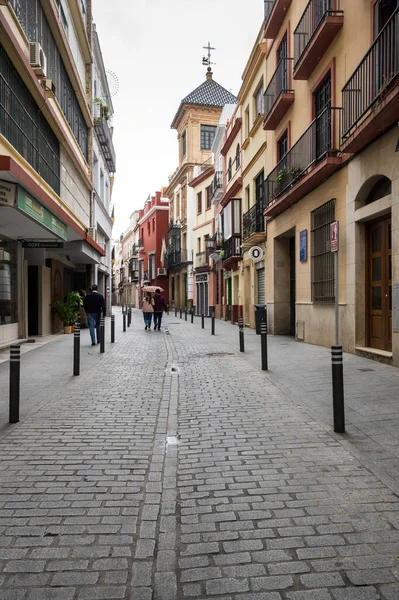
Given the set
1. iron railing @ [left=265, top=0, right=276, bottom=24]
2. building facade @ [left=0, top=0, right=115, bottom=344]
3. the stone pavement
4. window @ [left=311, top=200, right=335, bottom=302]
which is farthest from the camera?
iron railing @ [left=265, top=0, right=276, bottom=24]

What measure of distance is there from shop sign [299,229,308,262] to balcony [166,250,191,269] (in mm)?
26937

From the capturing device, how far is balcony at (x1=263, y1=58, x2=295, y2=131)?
15.3m

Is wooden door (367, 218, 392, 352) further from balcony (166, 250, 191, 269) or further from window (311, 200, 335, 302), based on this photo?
balcony (166, 250, 191, 269)

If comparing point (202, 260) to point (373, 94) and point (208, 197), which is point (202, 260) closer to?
point (208, 197)

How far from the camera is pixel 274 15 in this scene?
1616 centimetres

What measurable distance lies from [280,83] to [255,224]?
6.14 meters

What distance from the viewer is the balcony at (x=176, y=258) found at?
42.4 meters

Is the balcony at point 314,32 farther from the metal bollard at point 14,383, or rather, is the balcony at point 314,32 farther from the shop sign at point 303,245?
the metal bollard at point 14,383

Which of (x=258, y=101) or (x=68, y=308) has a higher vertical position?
(x=258, y=101)

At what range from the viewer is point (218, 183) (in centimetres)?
3055

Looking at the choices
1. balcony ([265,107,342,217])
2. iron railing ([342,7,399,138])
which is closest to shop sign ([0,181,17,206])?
iron railing ([342,7,399,138])

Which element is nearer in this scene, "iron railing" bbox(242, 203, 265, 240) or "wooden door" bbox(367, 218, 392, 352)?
"wooden door" bbox(367, 218, 392, 352)

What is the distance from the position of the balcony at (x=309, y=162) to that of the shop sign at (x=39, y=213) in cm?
660

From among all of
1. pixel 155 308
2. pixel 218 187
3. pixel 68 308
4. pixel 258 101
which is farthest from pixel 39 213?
pixel 218 187
